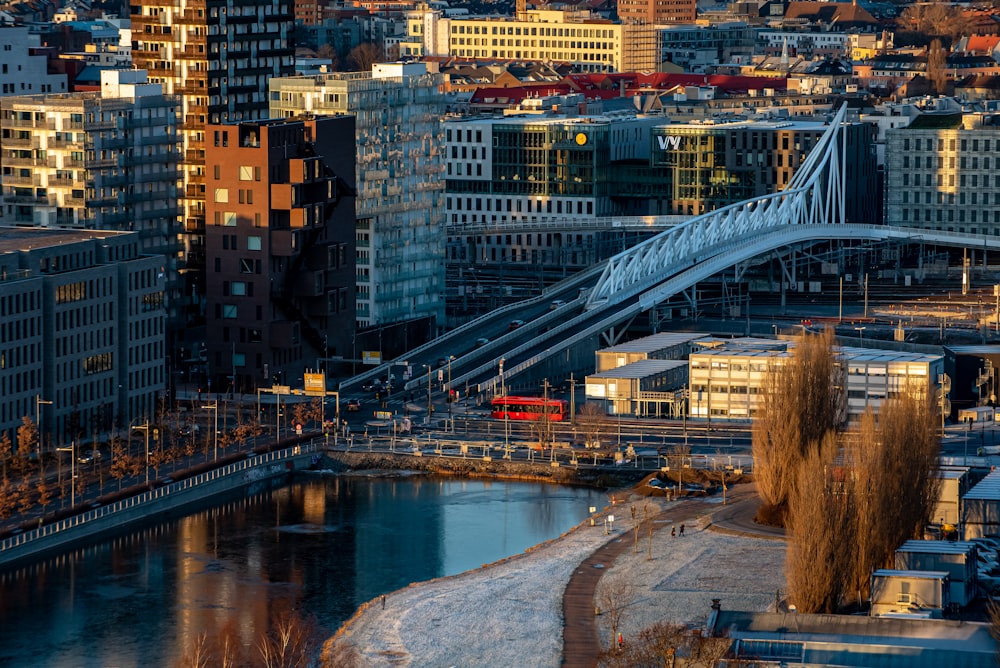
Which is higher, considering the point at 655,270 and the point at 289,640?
the point at 655,270

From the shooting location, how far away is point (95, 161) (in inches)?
4697

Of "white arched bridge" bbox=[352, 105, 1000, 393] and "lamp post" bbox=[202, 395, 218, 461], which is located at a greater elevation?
"white arched bridge" bbox=[352, 105, 1000, 393]

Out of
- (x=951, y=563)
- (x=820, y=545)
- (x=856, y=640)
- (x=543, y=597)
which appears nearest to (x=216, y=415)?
(x=543, y=597)

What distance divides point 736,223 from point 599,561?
64.3 meters

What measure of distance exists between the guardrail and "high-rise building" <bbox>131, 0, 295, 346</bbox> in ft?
74.9

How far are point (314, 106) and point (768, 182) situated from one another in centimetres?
4941

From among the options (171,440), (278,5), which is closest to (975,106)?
(278,5)

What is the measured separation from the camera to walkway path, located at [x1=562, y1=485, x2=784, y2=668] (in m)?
77.0

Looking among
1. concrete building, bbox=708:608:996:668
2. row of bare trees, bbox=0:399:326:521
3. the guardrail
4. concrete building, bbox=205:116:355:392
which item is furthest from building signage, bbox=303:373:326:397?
concrete building, bbox=708:608:996:668

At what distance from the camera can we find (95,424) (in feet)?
348

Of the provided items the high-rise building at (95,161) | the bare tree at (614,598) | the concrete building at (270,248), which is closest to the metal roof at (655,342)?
the concrete building at (270,248)

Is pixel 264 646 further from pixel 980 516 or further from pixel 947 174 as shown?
pixel 947 174

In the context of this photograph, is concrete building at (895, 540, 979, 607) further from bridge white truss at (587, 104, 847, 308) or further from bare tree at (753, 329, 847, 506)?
bridge white truss at (587, 104, 847, 308)

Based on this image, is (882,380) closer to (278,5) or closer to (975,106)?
(278,5)
